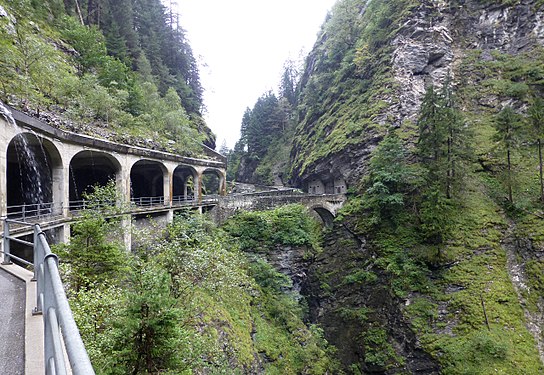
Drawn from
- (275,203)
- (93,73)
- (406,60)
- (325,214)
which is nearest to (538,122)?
(406,60)

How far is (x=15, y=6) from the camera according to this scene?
23.6 metres

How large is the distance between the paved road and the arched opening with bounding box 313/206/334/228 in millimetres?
24298

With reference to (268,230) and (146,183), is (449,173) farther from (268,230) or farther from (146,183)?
(146,183)

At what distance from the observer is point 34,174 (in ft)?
49.0

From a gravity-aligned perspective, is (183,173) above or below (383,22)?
below

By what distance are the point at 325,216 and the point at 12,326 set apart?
89.0 ft

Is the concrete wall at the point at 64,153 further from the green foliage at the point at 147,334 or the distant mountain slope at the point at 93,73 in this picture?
the green foliage at the point at 147,334

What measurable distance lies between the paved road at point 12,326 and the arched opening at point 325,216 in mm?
24298

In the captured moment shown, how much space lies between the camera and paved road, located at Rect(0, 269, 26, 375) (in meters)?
2.73

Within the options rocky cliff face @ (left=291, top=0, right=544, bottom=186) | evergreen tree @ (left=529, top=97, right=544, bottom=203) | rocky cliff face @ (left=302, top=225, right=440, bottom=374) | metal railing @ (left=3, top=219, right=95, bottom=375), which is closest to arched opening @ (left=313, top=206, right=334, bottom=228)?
rocky cliff face @ (left=302, top=225, right=440, bottom=374)

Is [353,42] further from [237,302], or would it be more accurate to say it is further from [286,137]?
[237,302]

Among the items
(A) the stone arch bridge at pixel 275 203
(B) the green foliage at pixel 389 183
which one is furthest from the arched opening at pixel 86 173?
(B) the green foliage at pixel 389 183

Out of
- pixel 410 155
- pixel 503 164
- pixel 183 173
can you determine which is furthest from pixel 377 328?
pixel 183 173

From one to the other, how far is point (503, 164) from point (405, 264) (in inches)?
454
